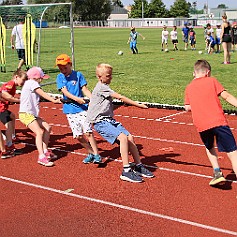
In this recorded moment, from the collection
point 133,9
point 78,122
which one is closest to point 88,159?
point 78,122

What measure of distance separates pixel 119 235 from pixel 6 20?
15.7 metres

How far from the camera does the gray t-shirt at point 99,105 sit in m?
7.48

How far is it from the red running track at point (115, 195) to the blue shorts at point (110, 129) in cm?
64

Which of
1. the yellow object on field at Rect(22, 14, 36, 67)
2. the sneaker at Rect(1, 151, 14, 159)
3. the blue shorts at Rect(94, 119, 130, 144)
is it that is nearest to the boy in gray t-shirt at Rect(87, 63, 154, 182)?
the blue shorts at Rect(94, 119, 130, 144)

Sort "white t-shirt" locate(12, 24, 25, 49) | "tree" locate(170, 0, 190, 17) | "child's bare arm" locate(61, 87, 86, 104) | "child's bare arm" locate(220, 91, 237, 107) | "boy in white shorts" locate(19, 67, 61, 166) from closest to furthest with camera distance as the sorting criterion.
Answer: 1. "child's bare arm" locate(220, 91, 237, 107)
2. "child's bare arm" locate(61, 87, 86, 104)
3. "boy in white shorts" locate(19, 67, 61, 166)
4. "white t-shirt" locate(12, 24, 25, 49)
5. "tree" locate(170, 0, 190, 17)

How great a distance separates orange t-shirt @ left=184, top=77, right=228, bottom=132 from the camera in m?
6.50

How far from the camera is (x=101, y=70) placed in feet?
24.2

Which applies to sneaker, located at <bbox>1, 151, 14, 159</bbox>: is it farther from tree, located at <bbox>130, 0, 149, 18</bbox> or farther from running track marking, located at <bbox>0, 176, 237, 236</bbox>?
tree, located at <bbox>130, 0, 149, 18</bbox>

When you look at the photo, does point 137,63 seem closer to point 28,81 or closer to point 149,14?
point 28,81

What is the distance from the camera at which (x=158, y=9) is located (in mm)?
127688

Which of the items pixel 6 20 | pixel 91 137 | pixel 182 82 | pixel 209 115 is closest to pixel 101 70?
pixel 91 137

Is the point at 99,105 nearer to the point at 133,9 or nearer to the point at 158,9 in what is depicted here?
the point at 158,9

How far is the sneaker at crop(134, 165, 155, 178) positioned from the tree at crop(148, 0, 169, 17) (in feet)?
405

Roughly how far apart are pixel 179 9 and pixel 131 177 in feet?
411
